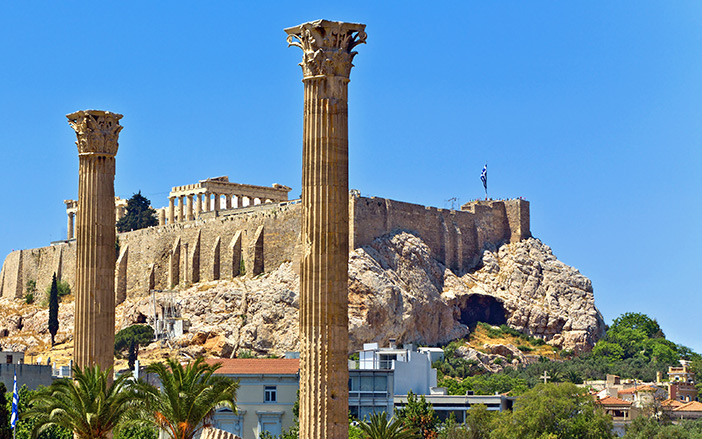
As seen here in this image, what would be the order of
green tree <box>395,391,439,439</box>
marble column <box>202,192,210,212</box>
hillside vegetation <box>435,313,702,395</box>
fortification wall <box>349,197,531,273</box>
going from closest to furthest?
green tree <box>395,391,439,439</box>
hillside vegetation <box>435,313,702,395</box>
fortification wall <box>349,197,531,273</box>
marble column <box>202,192,210,212</box>

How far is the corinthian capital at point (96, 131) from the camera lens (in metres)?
28.2

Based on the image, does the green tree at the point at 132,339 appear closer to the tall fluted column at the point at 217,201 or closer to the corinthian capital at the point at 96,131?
the tall fluted column at the point at 217,201

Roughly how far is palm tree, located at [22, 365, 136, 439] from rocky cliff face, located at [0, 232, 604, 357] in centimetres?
5127

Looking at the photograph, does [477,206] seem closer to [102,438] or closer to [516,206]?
[516,206]

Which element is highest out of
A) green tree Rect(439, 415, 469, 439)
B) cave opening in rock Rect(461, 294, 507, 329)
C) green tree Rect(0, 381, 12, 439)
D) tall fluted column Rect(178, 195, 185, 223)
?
tall fluted column Rect(178, 195, 185, 223)

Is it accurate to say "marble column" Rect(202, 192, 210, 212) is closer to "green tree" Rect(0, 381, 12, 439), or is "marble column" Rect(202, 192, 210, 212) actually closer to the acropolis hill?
the acropolis hill

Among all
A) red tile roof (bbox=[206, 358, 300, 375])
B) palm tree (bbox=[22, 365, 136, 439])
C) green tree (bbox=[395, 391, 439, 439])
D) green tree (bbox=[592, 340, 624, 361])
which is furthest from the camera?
green tree (bbox=[592, 340, 624, 361])

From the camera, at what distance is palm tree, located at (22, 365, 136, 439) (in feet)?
81.6

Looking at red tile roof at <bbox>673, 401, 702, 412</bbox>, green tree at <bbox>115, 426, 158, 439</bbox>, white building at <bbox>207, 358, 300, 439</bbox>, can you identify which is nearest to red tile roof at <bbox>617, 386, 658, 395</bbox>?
red tile roof at <bbox>673, 401, 702, 412</bbox>

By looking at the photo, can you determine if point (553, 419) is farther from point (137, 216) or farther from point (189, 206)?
point (137, 216)

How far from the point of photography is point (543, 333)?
90.8m

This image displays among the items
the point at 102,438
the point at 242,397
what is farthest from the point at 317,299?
the point at 242,397

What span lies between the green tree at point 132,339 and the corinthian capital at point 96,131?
53.9 m

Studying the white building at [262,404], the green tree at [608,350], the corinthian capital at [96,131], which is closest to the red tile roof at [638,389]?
the green tree at [608,350]
